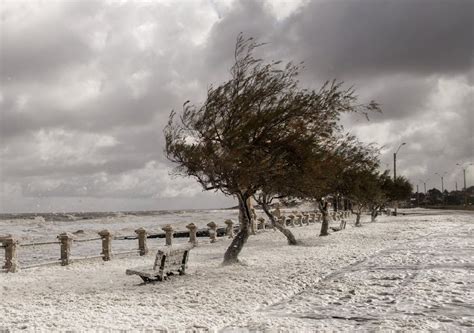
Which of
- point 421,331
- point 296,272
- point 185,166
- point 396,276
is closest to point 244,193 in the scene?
point 185,166

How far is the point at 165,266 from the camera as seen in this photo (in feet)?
38.3

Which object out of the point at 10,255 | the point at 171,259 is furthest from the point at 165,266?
the point at 10,255

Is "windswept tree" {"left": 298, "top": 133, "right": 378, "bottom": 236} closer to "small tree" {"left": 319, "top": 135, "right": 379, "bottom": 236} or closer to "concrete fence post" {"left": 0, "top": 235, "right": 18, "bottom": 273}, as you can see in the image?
"small tree" {"left": 319, "top": 135, "right": 379, "bottom": 236}

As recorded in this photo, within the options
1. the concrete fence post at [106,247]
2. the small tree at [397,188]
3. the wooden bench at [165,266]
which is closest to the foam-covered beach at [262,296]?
the wooden bench at [165,266]

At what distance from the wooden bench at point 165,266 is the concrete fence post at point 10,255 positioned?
19.1 ft

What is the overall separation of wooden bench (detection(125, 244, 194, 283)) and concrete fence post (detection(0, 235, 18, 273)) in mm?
5825

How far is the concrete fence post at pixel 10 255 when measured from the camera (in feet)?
49.5

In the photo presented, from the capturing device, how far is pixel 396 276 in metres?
11.1

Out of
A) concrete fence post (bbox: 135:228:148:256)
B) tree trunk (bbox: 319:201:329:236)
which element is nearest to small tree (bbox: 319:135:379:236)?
tree trunk (bbox: 319:201:329:236)

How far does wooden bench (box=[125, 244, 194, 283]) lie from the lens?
11.2 m

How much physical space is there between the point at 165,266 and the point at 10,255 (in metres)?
6.62

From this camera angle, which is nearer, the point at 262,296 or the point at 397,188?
the point at 262,296

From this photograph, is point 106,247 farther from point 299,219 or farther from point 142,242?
point 299,219

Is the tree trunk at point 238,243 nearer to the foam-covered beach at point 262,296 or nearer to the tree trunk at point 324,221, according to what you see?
the foam-covered beach at point 262,296
